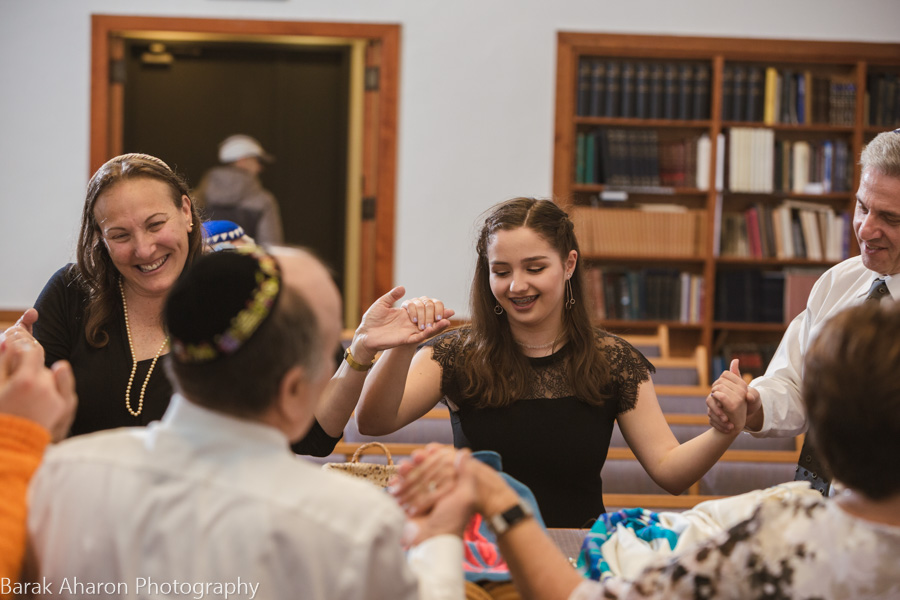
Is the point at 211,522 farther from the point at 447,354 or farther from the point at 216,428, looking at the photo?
the point at 447,354

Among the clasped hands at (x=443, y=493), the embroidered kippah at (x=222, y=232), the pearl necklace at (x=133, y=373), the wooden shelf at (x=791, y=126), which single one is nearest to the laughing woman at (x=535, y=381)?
the pearl necklace at (x=133, y=373)

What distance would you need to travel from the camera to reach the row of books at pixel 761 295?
6.08 meters

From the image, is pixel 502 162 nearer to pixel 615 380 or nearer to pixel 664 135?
pixel 664 135

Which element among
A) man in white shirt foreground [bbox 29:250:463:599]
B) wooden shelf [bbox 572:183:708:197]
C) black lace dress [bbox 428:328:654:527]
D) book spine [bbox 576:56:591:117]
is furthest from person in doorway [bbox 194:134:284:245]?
man in white shirt foreground [bbox 29:250:463:599]

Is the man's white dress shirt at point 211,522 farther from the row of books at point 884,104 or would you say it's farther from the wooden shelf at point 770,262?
the row of books at point 884,104

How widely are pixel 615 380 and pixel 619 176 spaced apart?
3.88 metres

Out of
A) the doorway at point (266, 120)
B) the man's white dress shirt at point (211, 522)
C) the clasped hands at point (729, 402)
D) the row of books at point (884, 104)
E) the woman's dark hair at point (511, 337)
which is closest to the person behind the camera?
the man's white dress shirt at point (211, 522)

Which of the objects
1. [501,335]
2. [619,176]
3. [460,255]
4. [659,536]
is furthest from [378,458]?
[619,176]

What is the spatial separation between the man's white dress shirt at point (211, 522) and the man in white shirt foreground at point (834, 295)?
3.93ft

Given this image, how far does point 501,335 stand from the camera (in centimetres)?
244

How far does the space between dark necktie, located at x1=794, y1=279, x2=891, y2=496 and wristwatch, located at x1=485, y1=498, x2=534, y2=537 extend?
46.3 inches

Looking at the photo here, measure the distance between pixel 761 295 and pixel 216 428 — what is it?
567 cm

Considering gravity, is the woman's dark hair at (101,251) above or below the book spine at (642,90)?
below

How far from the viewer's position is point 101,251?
221 centimetres
